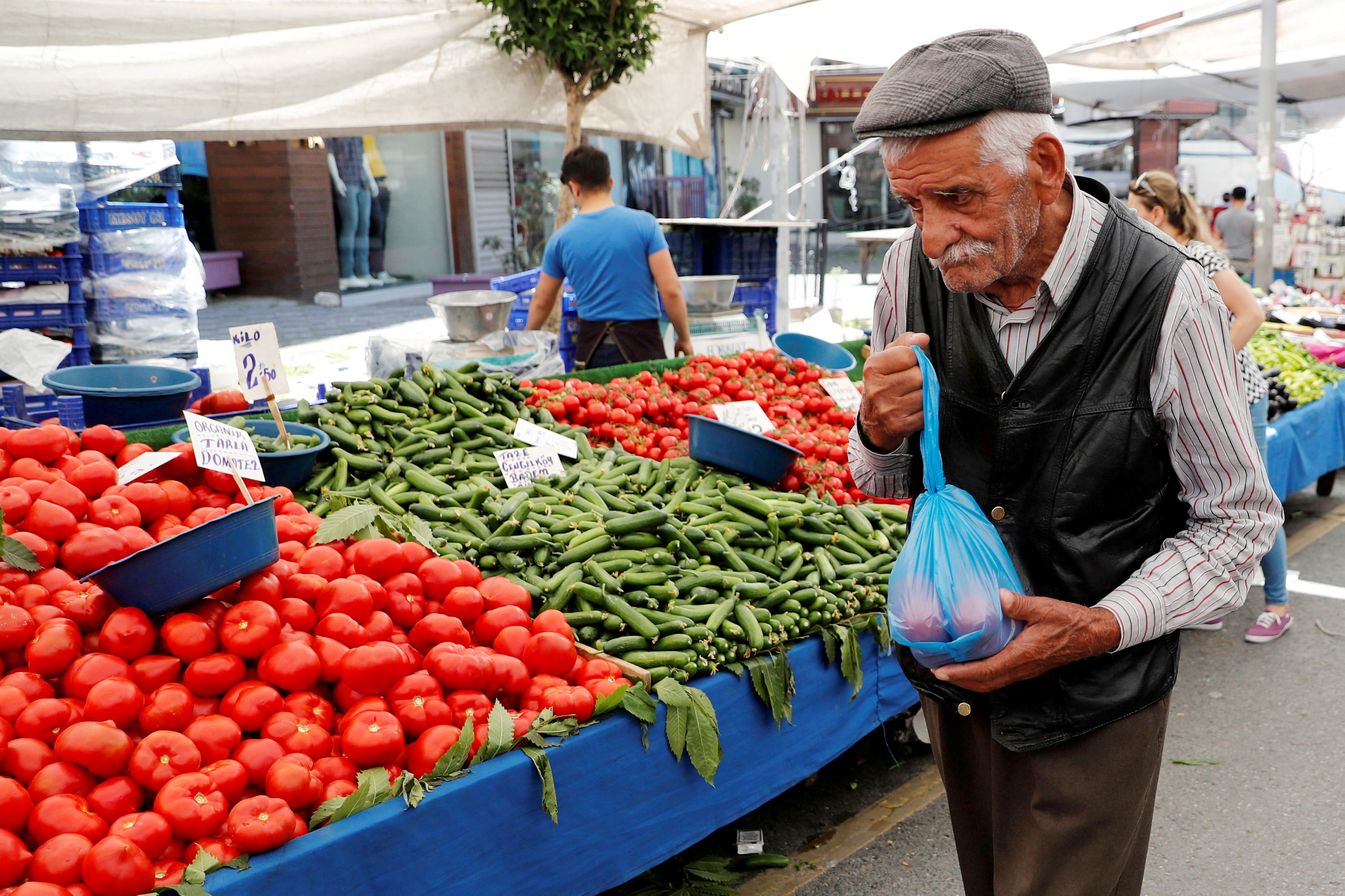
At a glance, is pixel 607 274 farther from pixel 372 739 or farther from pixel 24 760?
pixel 24 760

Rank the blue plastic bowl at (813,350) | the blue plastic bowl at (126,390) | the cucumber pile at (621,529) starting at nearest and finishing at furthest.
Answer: the cucumber pile at (621,529) → the blue plastic bowl at (126,390) → the blue plastic bowl at (813,350)

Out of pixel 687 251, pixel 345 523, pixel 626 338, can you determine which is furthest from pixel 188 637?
pixel 687 251

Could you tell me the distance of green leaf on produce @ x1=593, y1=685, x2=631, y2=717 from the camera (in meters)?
2.48

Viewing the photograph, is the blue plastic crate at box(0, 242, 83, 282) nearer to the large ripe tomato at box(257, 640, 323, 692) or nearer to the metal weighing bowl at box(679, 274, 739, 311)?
the metal weighing bowl at box(679, 274, 739, 311)

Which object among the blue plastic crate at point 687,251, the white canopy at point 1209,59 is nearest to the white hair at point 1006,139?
the blue plastic crate at point 687,251

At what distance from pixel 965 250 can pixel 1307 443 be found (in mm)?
6096

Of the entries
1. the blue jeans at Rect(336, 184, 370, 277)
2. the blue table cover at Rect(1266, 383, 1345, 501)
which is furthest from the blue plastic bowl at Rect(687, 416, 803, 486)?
the blue jeans at Rect(336, 184, 370, 277)

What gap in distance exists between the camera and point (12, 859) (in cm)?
173

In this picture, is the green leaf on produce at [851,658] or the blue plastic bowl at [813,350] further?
the blue plastic bowl at [813,350]

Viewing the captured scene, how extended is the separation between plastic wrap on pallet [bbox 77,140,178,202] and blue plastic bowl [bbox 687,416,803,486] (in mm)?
4150

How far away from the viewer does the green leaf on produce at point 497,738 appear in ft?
7.45

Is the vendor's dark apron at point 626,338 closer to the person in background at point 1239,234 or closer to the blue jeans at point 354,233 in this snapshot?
the blue jeans at point 354,233

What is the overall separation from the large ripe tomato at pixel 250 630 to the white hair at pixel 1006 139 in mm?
1676

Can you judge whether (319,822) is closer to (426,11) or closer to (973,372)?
(973,372)
